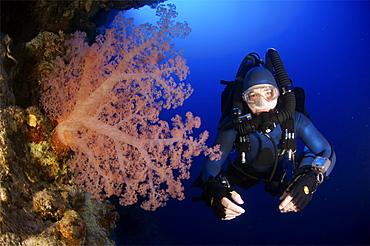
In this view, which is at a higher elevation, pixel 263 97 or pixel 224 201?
pixel 263 97

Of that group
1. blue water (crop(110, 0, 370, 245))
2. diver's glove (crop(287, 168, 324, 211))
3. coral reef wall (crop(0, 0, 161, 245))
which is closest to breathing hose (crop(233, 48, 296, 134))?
diver's glove (crop(287, 168, 324, 211))

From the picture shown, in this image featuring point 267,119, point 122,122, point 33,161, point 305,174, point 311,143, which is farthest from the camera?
point 311,143

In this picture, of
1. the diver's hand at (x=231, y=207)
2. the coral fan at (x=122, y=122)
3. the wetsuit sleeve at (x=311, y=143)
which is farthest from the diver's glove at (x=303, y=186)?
the coral fan at (x=122, y=122)

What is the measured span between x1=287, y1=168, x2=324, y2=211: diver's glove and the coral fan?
4.19 feet

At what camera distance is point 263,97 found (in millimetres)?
3486

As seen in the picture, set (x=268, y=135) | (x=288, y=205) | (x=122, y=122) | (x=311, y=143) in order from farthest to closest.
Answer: (x=311, y=143), (x=268, y=135), (x=288, y=205), (x=122, y=122)

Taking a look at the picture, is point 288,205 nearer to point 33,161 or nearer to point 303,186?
point 303,186

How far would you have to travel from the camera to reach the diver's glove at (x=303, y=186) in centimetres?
269

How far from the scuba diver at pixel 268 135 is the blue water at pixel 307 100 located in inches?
198

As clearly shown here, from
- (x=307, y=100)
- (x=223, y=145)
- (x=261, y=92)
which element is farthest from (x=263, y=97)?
(x=307, y=100)

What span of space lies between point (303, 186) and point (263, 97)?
1.46 meters

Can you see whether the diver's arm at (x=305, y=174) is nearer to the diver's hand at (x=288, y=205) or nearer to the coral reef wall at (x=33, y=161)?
the diver's hand at (x=288, y=205)

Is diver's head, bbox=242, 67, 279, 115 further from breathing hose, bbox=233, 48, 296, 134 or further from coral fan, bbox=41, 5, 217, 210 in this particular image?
coral fan, bbox=41, 5, 217, 210

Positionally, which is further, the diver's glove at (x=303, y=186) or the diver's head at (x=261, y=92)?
the diver's head at (x=261, y=92)
